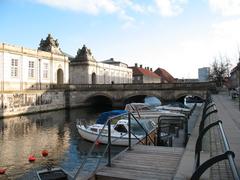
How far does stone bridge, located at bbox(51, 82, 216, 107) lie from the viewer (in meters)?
46.4

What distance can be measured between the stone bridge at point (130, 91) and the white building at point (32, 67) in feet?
10.8

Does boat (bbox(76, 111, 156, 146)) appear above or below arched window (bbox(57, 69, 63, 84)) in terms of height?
below

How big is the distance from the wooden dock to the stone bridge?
38.9 m

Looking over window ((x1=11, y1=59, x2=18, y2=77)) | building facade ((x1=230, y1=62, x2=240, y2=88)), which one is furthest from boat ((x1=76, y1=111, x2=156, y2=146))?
building facade ((x1=230, y1=62, x2=240, y2=88))

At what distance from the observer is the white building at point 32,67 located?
41700mm

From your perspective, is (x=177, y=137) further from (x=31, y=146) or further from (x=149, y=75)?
(x=149, y=75)

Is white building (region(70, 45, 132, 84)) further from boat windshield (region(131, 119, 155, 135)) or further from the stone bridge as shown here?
boat windshield (region(131, 119, 155, 135))

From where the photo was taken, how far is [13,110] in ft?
121

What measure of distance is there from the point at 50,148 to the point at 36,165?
12.5 ft

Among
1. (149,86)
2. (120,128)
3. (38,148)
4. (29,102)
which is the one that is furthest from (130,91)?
(38,148)

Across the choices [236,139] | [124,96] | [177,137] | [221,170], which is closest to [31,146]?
[177,137]

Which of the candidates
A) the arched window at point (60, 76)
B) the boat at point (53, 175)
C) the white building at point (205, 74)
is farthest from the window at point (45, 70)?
the white building at point (205, 74)

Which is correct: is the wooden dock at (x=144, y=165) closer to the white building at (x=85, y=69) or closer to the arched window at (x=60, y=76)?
the arched window at (x=60, y=76)

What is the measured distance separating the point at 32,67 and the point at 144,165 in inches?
1739
